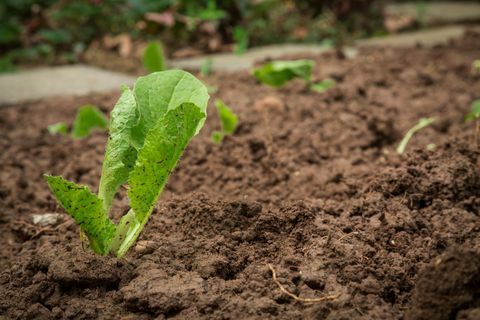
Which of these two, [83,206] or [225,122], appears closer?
[83,206]

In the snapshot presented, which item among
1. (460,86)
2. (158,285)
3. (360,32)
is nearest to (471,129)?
(460,86)

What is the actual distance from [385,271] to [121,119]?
71 centimetres

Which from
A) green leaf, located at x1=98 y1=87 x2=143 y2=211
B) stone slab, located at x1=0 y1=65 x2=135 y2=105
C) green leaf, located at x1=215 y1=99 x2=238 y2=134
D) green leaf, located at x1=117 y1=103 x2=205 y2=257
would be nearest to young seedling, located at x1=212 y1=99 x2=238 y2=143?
green leaf, located at x1=215 y1=99 x2=238 y2=134

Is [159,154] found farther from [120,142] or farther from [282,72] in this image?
[282,72]

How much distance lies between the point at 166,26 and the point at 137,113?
3.40 meters

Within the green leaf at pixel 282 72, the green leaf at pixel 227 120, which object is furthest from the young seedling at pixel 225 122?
the green leaf at pixel 282 72

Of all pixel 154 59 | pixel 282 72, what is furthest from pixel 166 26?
pixel 282 72

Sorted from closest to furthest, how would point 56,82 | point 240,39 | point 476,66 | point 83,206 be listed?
point 83,206 < point 476,66 < point 56,82 < point 240,39

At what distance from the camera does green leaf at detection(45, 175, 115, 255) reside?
1323mm

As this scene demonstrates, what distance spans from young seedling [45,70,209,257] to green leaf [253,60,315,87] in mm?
1271

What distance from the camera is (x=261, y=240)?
58.2 inches

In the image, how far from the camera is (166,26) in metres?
4.76

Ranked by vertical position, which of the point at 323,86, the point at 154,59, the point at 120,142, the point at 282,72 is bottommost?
the point at 323,86

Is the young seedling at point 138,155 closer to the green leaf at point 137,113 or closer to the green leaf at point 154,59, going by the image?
the green leaf at point 137,113
